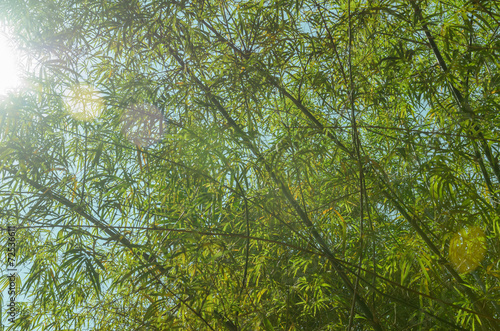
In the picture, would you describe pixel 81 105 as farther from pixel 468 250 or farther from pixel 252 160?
pixel 468 250

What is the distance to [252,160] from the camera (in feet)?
6.14

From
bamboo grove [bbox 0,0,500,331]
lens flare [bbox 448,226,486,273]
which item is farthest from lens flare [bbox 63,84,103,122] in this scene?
lens flare [bbox 448,226,486,273]

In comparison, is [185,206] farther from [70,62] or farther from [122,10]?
[70,62]

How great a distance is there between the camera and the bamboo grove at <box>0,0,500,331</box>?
1.55m

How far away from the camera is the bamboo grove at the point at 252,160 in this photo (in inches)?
61.1

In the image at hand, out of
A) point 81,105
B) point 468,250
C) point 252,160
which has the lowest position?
point 468,250

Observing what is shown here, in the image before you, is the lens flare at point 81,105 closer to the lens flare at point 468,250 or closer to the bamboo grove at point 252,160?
the bamboo grove at point 252,160

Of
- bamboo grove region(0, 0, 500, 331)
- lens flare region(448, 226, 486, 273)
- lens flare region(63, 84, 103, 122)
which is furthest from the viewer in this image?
lens flare region(63, 84, 103, 122)

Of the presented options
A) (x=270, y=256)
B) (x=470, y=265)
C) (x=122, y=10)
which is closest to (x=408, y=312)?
(x=470, y=265)

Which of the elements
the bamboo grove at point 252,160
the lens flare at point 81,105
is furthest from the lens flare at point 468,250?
the lens flare at point 81,105

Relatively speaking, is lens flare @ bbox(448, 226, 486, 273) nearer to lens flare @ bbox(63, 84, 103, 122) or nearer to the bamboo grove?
the bamboo grove

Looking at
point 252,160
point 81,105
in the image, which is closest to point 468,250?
point 252,160

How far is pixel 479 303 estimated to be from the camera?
1.46m

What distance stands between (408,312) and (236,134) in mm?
1524
